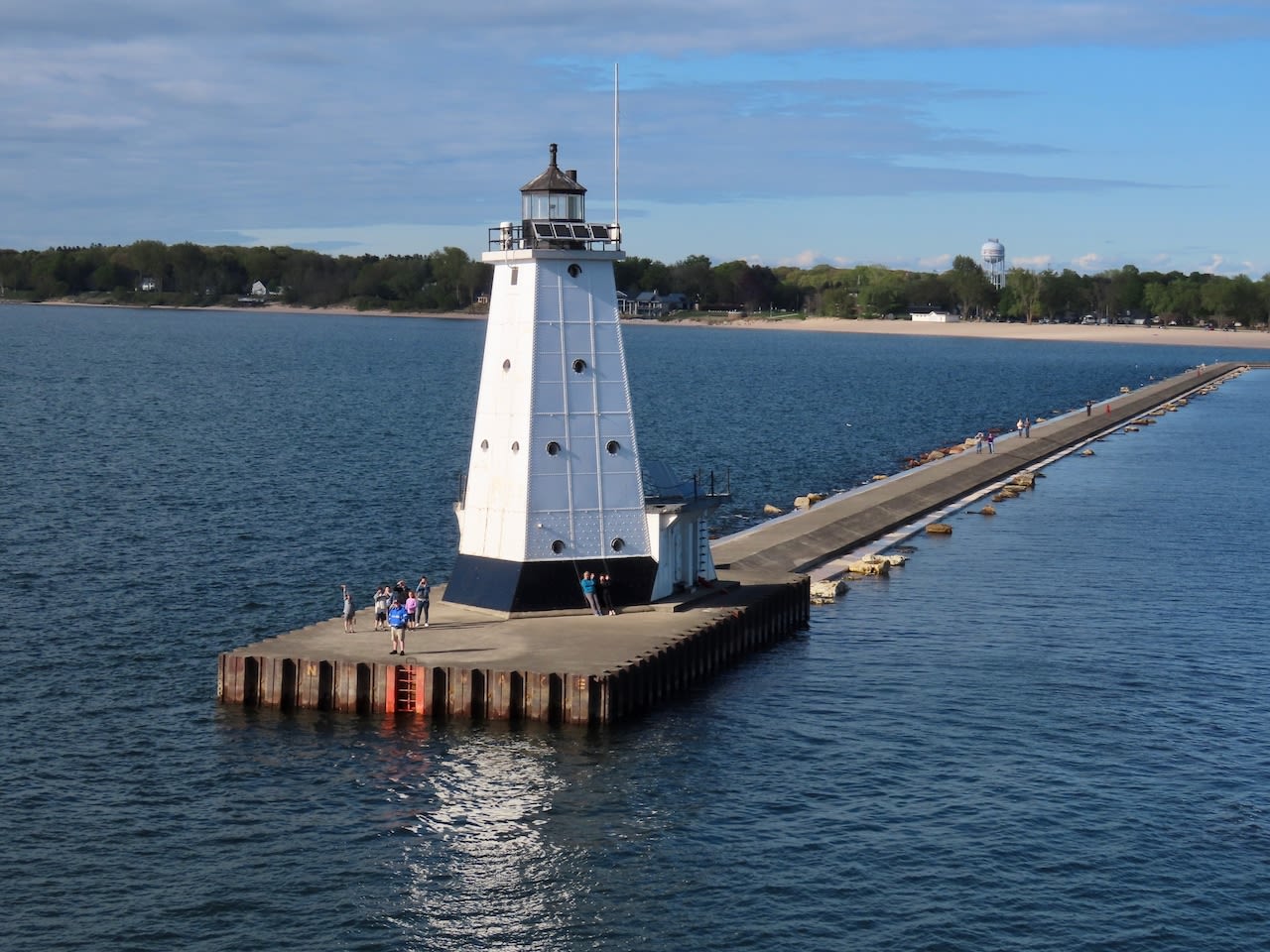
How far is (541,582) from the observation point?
4366cm

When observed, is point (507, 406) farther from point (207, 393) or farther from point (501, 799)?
point (207, 393)

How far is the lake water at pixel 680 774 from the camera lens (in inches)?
1132

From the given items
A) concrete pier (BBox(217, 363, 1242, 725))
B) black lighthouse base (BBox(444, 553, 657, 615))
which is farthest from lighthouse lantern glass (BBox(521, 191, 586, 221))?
concrete pier (BBox(217, 363, 1242, 725))

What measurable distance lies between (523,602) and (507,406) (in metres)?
5.31

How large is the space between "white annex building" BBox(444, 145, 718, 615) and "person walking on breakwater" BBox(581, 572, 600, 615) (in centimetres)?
29

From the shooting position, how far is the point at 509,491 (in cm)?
4344

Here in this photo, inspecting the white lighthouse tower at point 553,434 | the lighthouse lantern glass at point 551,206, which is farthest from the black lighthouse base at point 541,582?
the lighthouse lantern glass at point 551,206

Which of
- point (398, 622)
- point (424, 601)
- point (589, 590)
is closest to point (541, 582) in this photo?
point (589, 590)

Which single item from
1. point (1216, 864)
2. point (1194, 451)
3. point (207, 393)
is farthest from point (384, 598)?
point (207, 393)

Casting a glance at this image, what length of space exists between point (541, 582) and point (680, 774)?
9.32 meters

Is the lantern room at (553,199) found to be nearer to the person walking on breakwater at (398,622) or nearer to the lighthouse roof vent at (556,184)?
the lighthouse roof vent at (556,184)

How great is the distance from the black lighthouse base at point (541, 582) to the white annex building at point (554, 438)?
0.12 feet

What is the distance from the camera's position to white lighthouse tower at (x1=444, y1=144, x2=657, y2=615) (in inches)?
1710

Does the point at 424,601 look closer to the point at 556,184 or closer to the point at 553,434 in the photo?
the point at 553,434
